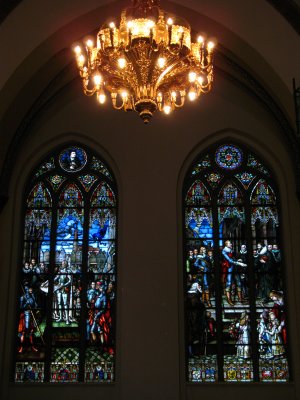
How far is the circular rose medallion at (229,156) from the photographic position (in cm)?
1332

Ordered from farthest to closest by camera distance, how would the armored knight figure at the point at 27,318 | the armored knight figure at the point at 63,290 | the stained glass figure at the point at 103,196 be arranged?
1. the stained glass figure at the point at 103,196
2. the armored knight figure at the point at 63,290
3. the armored knight figure at the point at 27,318

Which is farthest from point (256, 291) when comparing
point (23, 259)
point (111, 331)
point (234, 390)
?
point (23, 259)

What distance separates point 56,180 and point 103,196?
1.05 metres

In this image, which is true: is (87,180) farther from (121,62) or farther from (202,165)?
(121,62)

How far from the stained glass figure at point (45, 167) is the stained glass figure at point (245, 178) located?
151 inches

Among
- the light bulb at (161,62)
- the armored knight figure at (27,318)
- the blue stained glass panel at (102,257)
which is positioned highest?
the light bulb at (161,62)

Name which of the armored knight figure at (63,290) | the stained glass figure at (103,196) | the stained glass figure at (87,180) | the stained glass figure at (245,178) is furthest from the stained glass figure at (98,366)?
the stained glass figure at (245,178)

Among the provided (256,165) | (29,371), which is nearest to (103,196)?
(256,165)

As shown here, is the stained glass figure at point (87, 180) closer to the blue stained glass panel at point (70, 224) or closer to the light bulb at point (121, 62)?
the blue stained glass panel at point (70, 224)

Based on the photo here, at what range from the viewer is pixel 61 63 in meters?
12.4

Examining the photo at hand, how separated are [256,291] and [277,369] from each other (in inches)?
58.7

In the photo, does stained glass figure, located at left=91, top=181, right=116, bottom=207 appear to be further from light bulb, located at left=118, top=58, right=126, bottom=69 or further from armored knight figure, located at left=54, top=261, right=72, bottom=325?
light bulb, located at left=118, top=58, right=126, bottom=69

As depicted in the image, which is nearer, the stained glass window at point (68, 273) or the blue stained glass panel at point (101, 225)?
the stained glass window at point (68, 273)

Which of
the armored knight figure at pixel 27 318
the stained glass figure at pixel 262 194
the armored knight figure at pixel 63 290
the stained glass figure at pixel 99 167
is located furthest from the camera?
the stained glass figure at pixel 99 167
